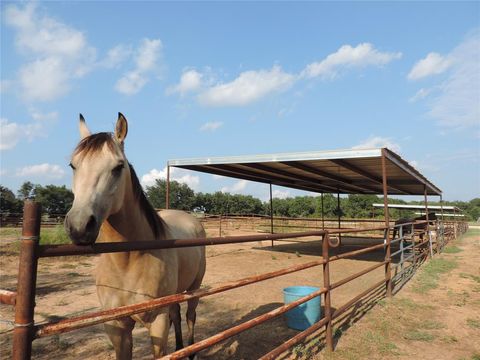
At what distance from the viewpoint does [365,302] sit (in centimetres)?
538

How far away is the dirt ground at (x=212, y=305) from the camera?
11.7 feet

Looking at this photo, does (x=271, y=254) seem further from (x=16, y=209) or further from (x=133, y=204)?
(x=16, y=209)

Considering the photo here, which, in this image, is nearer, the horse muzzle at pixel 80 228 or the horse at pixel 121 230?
the horse muzzle at pixel 80 228

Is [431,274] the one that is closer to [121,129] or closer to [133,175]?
[133,175]

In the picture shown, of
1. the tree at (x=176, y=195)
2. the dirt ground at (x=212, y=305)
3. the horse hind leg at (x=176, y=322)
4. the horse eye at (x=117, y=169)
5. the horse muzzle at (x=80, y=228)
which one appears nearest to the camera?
the horse muzzle at (x=80, y=228)

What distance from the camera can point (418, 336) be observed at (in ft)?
12.9

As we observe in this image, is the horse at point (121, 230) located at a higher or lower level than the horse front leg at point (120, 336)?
higher

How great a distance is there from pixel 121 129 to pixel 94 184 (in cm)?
54

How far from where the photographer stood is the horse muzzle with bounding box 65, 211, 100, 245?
133cm

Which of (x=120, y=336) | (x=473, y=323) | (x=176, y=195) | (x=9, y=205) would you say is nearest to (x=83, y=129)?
(x=120, y=336)

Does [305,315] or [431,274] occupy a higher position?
[305,315]

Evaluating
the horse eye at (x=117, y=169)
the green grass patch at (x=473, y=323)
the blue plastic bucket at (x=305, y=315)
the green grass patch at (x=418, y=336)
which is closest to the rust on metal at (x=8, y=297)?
the horse eye at (x=117, y=169)

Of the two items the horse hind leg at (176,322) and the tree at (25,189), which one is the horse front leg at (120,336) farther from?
the tree at (25,189)

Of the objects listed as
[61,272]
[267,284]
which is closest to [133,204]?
[267,284]
